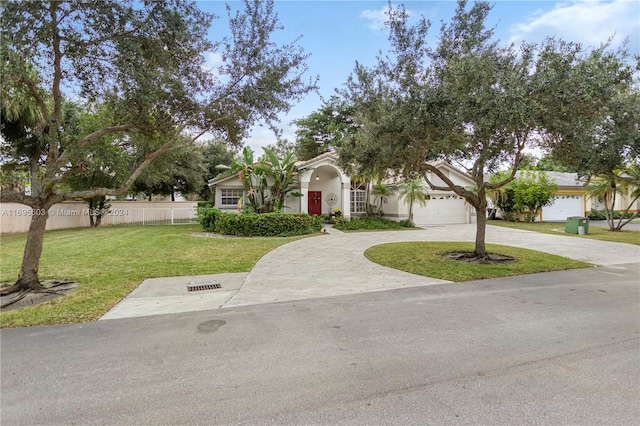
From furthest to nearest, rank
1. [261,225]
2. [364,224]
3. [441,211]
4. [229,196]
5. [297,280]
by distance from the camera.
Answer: [441,211], [229,196], [364,224], [261,225], [297,280]

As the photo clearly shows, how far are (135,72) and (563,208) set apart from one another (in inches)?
1117

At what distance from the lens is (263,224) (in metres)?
14.6

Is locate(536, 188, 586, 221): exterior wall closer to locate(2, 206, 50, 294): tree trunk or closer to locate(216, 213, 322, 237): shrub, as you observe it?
locate(216, 213, 322, 237): shrub

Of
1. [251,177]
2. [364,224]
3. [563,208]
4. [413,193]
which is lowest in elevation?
[364,224]

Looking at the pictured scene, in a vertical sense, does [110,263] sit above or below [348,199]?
below

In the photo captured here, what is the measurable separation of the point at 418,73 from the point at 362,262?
503cm

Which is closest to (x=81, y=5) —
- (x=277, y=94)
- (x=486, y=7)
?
(x=277, y=94)

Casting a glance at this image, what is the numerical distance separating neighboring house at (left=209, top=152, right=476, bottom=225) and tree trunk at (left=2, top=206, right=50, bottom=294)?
13.5m

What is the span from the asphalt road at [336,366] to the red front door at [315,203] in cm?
1588

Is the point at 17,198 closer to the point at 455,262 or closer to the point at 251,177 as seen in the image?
the point at 455,262

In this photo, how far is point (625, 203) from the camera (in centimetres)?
2855

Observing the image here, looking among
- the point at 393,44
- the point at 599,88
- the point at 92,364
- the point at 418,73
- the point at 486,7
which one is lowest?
the point at 92,364

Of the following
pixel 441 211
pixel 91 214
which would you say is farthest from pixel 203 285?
pixel 441 211

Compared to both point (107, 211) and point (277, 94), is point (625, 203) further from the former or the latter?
point (107, 211)
